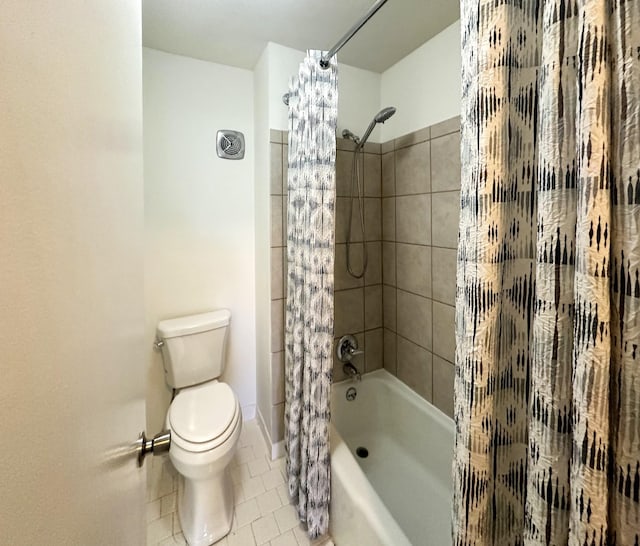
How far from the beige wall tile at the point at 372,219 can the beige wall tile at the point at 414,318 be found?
42 cm

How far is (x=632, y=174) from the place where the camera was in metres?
0.37

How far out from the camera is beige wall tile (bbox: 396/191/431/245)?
1614 millimetres

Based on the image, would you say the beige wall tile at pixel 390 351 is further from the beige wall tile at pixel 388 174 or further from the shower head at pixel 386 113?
the shower head at pixel 386 113

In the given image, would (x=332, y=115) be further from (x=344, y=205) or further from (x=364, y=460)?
(x=364, y=460)

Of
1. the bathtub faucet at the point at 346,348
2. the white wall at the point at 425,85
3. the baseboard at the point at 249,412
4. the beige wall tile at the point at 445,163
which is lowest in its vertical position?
the baseboard at the point at 249,412

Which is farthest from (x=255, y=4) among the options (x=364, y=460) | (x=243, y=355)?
(x=364, y=460)

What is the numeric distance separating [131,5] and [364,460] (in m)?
2.09

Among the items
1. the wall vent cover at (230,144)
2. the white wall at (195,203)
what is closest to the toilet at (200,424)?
the white wall at (195,203)

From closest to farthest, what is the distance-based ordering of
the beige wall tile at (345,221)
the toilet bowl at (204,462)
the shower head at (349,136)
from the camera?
the toilet bowl at (204,462) → the shower head at (349,136) → the beige wall tile at (345,221)

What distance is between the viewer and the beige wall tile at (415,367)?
1.66 m

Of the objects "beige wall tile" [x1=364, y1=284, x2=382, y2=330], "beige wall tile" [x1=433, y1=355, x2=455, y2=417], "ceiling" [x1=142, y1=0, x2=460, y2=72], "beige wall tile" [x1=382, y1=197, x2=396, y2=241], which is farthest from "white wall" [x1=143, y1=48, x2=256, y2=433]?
"beige wall tile" [x1=433, y1=355, x2=455, y2=417]

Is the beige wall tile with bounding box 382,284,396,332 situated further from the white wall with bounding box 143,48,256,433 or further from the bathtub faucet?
the white wall with bounding box 143,48,256,433

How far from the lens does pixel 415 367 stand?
1741 millimetres

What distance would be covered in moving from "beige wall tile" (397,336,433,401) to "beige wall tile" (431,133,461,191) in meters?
0.94
